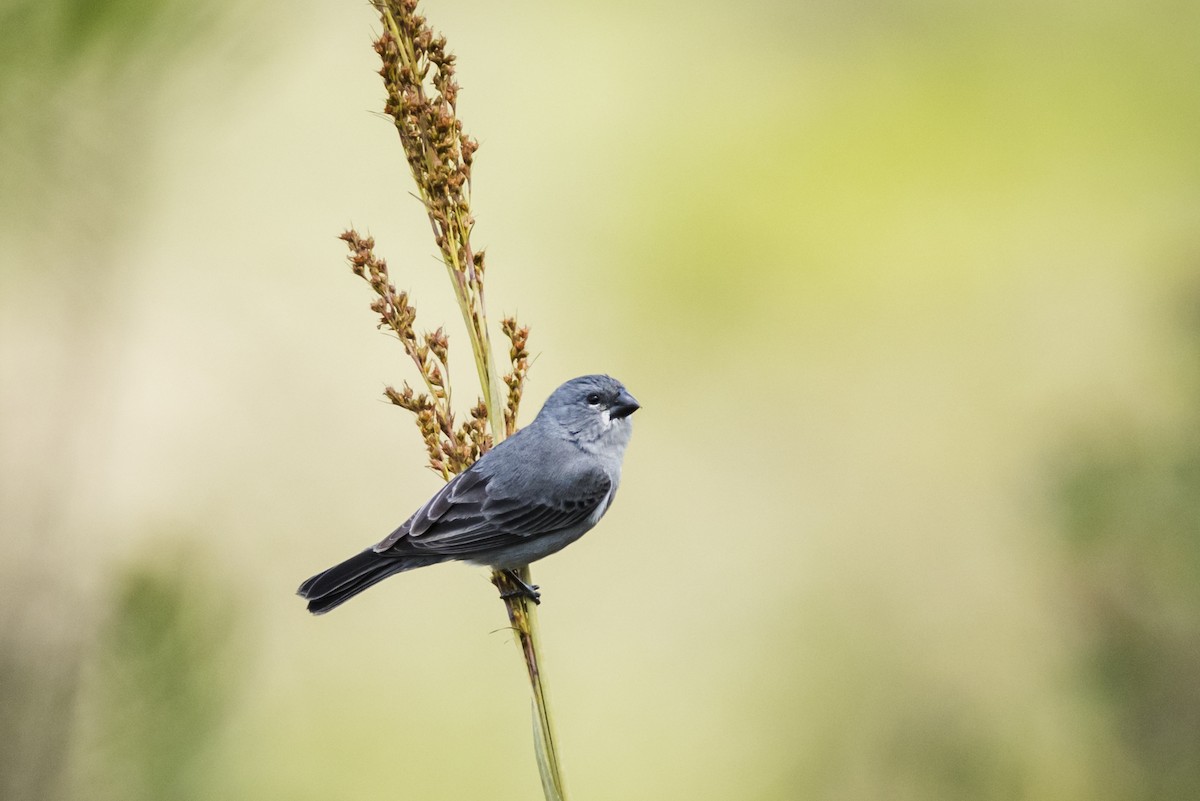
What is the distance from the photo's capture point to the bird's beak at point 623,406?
2.95m

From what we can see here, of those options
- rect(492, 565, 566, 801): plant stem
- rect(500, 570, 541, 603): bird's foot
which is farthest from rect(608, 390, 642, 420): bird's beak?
rect(492, 565, 566, 801): plant stem

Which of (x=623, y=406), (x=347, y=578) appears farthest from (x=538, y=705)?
(x=623, y=406)

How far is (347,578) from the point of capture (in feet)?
8.89

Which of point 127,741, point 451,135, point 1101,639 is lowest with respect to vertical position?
point 1101,639

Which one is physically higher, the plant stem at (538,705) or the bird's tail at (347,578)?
the bird's tail at (347,578)

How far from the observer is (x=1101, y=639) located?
3.39m

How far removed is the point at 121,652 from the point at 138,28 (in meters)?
1.56

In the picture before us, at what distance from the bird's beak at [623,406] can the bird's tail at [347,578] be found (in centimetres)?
62

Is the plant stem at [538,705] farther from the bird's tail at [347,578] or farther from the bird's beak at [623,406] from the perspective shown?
the bird's beak at [623,406]

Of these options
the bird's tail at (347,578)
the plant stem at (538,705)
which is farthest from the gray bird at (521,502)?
the plant stem at (538,705)

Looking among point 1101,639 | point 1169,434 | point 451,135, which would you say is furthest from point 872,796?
point 451,135

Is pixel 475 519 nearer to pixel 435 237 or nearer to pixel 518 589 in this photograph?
pixel 518 589

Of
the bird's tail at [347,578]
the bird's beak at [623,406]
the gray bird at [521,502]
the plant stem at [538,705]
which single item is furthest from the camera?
the bird's beak at [623,406]

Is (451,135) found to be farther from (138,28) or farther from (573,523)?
(573,523)
